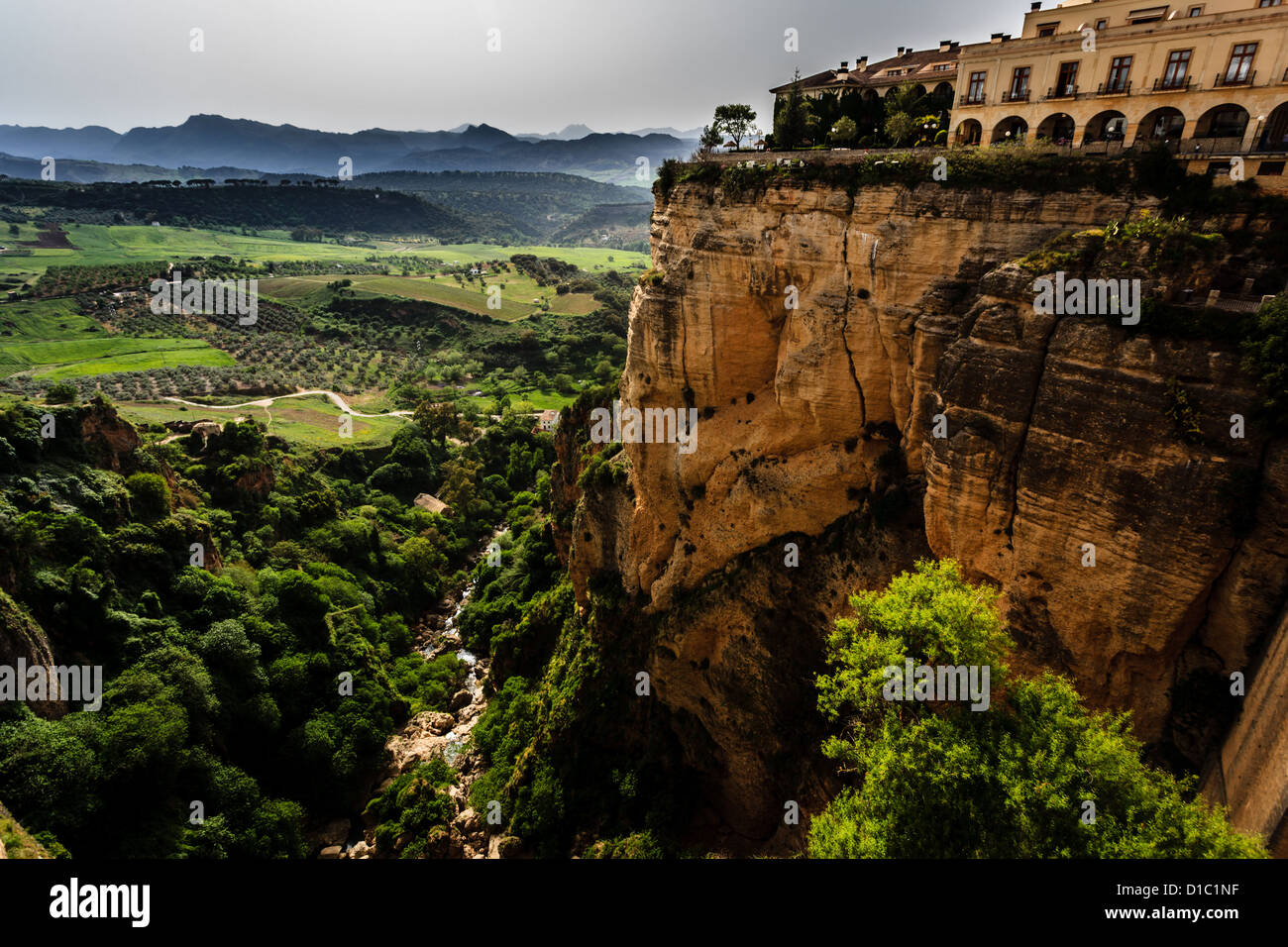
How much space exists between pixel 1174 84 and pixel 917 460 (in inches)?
671

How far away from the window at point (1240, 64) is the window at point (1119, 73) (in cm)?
316

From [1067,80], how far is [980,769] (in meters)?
28.2

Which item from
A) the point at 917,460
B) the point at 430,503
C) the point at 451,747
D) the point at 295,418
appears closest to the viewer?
the point at 917,460

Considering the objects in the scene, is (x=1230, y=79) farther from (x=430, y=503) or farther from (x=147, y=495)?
(x=430, y=503)

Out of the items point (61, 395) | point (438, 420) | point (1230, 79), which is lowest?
point (438, 420)

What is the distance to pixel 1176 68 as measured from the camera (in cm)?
2391

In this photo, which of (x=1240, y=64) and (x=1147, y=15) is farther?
(x=1147, y=15)

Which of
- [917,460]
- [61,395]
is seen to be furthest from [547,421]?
[917,460]

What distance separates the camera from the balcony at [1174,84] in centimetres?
2361

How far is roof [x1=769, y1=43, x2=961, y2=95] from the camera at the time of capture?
37906mm

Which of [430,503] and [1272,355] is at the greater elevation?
[1272,355]

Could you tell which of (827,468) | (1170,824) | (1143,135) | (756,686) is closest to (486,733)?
(756,686)

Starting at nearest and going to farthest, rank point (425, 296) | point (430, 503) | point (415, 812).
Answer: point (415, 812) < point (430, 503) < point (425, 296)
